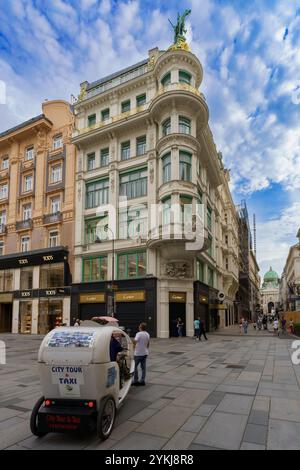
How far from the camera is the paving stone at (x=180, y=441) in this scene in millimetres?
5383

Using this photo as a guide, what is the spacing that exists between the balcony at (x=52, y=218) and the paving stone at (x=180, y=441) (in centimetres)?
2952

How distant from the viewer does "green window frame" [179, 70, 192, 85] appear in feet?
94.1

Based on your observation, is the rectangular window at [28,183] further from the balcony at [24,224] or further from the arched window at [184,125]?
the arched window at [184,125]

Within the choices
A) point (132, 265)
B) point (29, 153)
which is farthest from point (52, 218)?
point (132, 265)

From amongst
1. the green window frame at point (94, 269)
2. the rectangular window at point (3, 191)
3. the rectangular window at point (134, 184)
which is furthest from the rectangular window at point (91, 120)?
the green window frame at point (94, 269)

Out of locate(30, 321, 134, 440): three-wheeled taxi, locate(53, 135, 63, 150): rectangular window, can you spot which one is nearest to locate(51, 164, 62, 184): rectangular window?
locate(53, 135, 63, 150): rectangular window

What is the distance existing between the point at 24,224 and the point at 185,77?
21537 mm

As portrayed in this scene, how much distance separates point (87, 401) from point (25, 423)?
1.94 metres

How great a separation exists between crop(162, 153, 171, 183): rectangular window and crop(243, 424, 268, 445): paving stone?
22.5 metres

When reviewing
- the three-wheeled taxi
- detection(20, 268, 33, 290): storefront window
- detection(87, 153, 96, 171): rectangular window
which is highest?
detection(87, 153, 96, 171): rectangular window

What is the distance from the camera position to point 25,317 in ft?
112

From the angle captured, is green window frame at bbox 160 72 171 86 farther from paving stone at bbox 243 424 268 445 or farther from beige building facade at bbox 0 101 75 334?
paving stone at bbox 243 424 268 445

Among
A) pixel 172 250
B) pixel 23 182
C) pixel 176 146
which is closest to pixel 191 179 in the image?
pixel 176 146
